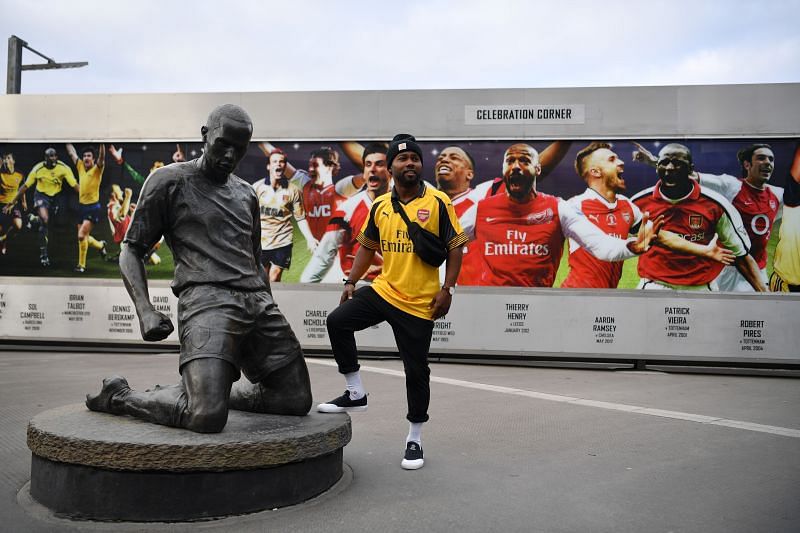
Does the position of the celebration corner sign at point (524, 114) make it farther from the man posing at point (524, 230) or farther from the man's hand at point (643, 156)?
the man's hand at point (643, 156)

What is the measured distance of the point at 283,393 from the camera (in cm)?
358

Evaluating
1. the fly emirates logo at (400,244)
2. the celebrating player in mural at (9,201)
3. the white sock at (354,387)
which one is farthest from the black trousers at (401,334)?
the celebrating player in mural at (9,201)

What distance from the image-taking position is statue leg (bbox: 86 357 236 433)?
10.1 ft

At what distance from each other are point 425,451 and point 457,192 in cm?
556

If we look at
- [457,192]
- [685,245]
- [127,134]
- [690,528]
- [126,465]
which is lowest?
[690,528]

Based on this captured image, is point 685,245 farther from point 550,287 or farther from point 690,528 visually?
point 690,528

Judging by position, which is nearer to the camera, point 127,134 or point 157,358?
point 157,358

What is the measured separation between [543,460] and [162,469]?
2.30 metres

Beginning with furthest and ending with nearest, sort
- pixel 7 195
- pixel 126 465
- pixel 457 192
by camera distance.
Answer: pixel 7 195
pixel 457 192
pixel 126 465

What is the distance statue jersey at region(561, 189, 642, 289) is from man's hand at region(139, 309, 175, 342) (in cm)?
670

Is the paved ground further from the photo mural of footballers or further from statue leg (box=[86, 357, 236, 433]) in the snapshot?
the photo mural of footballers

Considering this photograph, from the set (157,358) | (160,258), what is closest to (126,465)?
(157,358)

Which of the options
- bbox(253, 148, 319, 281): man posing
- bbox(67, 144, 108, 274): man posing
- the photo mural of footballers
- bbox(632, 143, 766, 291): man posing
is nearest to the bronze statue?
the photo mural of footballers

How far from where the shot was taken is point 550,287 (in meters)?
9.06
